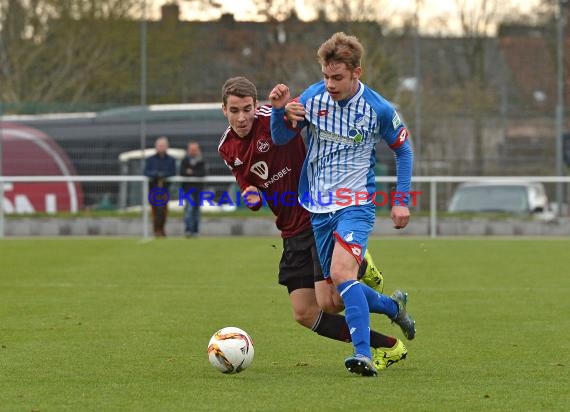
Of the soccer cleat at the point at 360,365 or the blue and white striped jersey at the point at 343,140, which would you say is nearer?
the soccer cleat at the point at 360,365

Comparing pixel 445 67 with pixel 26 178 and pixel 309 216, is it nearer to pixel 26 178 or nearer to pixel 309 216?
pixel 26 178

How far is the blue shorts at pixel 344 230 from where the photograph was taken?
23.5 feet

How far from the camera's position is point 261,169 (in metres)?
7.70

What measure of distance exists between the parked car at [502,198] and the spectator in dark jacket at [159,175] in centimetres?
559

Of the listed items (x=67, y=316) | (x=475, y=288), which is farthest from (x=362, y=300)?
(x=475, y=288)

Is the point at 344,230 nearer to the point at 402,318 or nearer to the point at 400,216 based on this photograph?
the point at 400,216

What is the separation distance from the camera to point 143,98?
26.3 metres

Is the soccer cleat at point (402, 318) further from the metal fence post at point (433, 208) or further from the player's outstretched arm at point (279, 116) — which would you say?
the metal fence post at point (433, 208)

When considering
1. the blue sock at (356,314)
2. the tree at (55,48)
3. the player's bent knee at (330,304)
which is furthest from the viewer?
the tree at (55,48)

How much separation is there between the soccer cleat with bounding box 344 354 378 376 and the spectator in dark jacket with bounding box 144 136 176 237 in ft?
54.2

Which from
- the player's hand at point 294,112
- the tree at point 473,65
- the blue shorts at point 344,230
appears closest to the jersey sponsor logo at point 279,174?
the blue shorts at point 344,230

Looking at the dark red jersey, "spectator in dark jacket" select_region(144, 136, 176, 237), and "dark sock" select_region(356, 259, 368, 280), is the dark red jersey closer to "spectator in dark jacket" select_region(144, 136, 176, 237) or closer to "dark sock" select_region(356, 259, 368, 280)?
"dark sock" select_region(356, 259, 368, 280)

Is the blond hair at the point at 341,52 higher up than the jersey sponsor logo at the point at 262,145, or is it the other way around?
the blond hair at the point at 341,52

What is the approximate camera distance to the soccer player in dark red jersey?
298 inches
